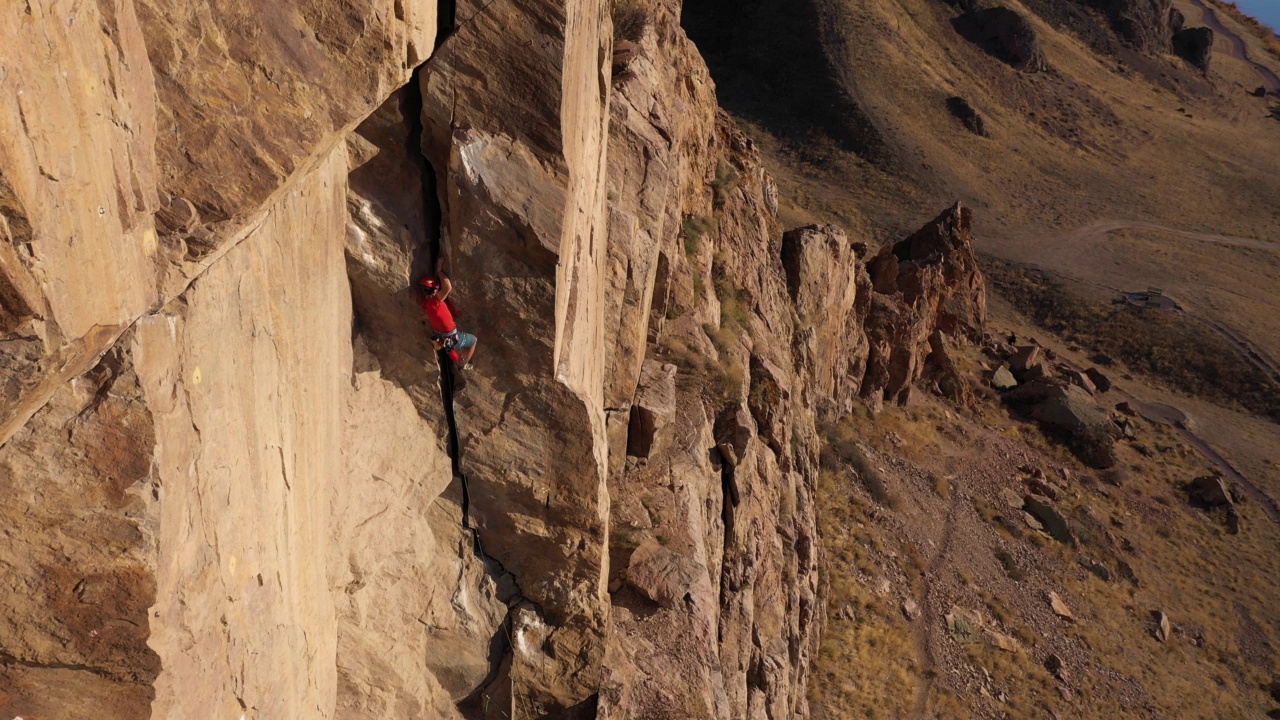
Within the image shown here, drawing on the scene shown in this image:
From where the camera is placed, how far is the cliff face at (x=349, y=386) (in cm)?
416

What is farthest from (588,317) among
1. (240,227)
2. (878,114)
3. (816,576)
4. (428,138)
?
(878,114)

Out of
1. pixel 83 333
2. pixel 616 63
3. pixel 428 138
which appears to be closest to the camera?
pixel 83 333

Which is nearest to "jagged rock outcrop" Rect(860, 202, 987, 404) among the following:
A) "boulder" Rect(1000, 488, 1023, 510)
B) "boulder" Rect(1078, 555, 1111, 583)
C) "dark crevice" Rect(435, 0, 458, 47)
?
"boulder" Rect(1000, 488, 1023, 510)

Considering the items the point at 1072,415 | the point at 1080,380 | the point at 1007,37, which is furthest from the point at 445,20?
the point at 1007,37

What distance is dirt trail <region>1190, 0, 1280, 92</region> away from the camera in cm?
7373

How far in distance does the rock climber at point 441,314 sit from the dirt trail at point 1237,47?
285 feet

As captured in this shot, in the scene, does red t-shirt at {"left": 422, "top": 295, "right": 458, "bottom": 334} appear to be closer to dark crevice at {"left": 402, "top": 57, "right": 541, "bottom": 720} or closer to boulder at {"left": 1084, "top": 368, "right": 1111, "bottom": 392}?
dark crevice at {"left": 402, "top": 57, "right": 541, "bottom": 720}

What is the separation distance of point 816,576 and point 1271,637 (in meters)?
16.7

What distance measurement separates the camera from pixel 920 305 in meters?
31.6

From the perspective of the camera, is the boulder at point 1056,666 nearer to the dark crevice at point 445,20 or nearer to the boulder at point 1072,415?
the boulder at point 1072,415

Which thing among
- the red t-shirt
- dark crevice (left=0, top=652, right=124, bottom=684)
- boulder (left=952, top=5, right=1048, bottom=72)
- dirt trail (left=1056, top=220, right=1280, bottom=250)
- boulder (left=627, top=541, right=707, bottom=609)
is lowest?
boulder (left=627, top=541, right=707, bottom=609)

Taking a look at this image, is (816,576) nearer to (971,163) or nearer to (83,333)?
(83,333)

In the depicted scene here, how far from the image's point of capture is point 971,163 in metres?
54.0

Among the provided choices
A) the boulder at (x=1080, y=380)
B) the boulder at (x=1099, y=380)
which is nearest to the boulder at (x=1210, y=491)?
the boulder at (x=1080, y=380)
